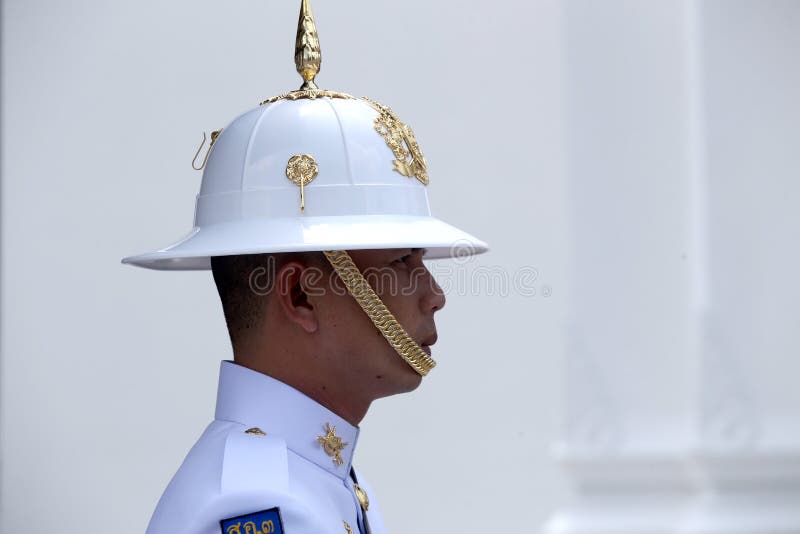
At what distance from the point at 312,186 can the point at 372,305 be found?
0.29m

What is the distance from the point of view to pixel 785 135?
15.9 feet

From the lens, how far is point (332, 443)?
242 centimetres

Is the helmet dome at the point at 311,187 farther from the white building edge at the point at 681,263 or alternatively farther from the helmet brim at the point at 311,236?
the white building edge at the point at 681,263

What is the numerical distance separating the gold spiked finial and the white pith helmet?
0.08 m

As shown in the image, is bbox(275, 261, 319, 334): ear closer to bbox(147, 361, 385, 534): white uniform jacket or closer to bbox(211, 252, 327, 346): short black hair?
bbox(211, 252, 327, 346): short black hair

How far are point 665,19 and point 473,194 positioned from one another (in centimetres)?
116

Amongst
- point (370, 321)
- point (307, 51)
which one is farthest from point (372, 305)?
point (307, 51)

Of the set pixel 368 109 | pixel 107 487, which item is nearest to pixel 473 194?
pixel 107 487

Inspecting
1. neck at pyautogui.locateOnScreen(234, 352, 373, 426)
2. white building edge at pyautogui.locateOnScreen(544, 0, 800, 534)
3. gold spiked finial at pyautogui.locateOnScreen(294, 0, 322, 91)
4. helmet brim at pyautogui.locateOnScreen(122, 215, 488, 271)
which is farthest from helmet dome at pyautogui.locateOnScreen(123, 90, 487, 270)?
white building edge at pyautogui.locateOnScreen(544, 0, 800, 534)

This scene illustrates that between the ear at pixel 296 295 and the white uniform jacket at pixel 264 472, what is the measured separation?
14cm

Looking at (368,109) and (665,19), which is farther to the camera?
(665,19)

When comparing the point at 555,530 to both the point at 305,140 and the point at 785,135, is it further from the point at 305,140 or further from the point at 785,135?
the point at 305,140

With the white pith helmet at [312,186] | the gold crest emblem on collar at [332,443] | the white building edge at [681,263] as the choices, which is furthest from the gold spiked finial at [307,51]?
the white building edge at [681,263]

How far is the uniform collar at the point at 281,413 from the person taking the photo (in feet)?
7.80
